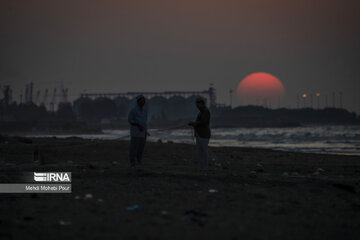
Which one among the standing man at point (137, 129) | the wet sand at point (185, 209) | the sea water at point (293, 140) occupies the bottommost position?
the sea water at point (293, 140)

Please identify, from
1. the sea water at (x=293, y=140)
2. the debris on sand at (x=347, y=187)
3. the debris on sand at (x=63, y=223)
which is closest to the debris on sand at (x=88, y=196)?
the debris on sand at (x=63, y=223)

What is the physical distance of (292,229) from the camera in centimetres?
444

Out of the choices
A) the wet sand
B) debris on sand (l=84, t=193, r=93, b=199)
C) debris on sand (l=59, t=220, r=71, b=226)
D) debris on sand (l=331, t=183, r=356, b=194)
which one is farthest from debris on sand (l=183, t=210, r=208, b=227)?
debris on sand (l=331, t=183, r=356, b=194)

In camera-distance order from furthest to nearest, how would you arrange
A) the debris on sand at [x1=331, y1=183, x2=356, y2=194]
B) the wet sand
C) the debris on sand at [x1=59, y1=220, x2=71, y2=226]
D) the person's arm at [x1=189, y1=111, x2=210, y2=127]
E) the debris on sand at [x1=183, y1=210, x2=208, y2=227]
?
the person's arm at [x1=189, y1=111, x2=210, y2=127] < the debris on sand at [x1=331, y1=183, x2=356, y2=194] < the debris on sand at [x1=183, y1=210, x2=208, y2=227] < the debris on sand at [x1=59, y1=220, x2=71, y2=226] < the wet sand

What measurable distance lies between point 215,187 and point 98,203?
2.16 meters

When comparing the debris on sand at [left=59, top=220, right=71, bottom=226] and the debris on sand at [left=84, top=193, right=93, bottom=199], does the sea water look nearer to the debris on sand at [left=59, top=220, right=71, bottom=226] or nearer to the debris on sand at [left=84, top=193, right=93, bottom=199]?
the debris on sand at [left=84, top=193, right=93, bottom=199]

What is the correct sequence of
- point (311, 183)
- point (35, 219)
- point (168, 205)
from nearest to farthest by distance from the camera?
point (35, 219) < point (168, 205) < point (311, 183)

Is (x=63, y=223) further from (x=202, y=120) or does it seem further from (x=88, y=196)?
(x=202, y=120)

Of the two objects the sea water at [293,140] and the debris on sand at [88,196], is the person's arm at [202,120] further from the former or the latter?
the debris on sand at [88,196]

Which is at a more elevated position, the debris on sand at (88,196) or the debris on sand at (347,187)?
the debris on sand at (88,196)

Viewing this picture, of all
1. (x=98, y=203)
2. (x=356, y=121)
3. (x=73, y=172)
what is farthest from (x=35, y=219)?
(x=356, y=121)

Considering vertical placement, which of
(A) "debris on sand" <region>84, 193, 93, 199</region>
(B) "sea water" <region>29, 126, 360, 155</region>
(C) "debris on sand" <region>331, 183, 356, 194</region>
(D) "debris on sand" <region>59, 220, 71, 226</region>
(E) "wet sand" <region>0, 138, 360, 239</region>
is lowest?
(B) "sea water" <region>29, 126, 360, 155</region>

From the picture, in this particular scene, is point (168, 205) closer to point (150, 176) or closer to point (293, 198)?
point (293, 198)

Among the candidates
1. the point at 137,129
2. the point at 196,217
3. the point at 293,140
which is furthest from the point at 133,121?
the point at 293,140
